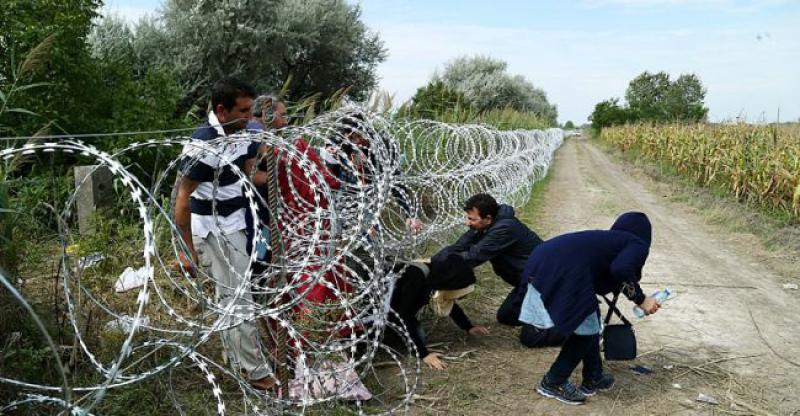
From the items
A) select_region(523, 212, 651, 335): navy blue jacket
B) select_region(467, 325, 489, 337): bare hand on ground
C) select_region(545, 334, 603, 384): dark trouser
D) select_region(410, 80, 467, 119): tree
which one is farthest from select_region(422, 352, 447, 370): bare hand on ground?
select_region(410, 80, 467, 119): tree

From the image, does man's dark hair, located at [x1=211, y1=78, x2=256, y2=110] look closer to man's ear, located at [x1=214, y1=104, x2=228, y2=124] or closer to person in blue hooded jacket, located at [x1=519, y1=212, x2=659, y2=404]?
man's ear, located at [x1=214, y1=104, x2=228, y2=124]

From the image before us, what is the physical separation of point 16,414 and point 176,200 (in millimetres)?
1257

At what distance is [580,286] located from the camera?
3.61 metres

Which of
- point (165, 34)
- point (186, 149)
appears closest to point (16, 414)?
point (186, 149)

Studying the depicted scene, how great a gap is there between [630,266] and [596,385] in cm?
91

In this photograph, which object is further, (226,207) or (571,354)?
(571,354)

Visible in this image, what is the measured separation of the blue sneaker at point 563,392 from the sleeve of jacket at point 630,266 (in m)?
0.69

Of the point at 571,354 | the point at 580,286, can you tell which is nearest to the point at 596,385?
the point at 571,354

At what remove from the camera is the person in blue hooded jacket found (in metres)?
3.59

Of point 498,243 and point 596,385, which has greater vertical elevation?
point 498,243

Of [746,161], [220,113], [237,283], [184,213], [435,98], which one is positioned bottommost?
[237,283]

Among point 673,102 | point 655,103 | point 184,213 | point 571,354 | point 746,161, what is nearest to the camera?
point 184,213

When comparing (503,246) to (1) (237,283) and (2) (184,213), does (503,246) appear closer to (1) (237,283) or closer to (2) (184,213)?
(1) (237,283)

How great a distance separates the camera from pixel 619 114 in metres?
56.5
